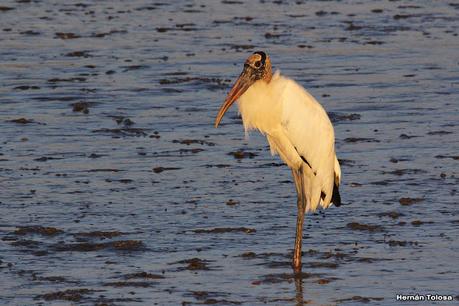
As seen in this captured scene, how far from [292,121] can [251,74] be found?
0.45m

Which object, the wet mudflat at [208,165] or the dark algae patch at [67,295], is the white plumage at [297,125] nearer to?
the wet mudflat at [208,165]

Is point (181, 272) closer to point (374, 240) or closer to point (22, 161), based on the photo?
point (374, 240)

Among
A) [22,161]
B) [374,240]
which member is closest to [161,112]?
[22,161]

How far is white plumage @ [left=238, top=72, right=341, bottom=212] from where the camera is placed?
34.7ft

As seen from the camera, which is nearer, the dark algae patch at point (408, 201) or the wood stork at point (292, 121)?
the wood stork at point (292, 121)

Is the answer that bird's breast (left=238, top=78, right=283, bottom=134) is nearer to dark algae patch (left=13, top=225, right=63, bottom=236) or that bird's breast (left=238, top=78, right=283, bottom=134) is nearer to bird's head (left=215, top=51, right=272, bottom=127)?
bird's head (left=215, top=51, right=272, bottom=127)

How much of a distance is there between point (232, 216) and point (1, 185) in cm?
227

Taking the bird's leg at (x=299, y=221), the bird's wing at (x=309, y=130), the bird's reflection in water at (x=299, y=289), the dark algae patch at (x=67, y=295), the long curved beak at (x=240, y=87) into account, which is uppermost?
the long curved beak at (x=240, y=87)

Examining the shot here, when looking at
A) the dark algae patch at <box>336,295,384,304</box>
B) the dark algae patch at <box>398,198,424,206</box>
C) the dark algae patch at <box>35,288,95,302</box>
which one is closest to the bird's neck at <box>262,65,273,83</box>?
the dark algae patch at <box>398,198,424,206</box>

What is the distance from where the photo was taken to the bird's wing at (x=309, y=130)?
1056 centimetres

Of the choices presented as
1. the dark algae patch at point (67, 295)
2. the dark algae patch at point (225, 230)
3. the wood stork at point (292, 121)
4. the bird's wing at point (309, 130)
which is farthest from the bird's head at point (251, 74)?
the dark algae patch at point (67, 295)

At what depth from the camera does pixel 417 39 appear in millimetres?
20484

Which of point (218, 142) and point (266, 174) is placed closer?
point (266, 174)

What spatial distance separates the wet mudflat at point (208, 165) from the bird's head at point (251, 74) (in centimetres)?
109
